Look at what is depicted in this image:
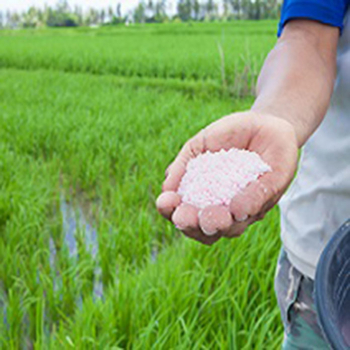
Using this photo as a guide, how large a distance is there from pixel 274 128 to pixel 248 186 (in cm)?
10

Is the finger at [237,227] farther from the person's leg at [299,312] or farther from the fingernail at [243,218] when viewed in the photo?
the person's leg at [299,312]

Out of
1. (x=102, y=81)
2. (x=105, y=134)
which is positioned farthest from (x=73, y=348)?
(x=102, y=81)

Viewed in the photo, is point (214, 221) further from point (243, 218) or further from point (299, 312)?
point (299, 312)

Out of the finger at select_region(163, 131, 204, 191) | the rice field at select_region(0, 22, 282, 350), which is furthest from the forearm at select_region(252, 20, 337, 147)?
the rice field at select_region(0, 22, 282, 350)

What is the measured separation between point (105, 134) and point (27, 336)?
73.0 inches

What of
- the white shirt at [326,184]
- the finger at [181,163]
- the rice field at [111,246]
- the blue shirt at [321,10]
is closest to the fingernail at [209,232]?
the finger at [181,163]

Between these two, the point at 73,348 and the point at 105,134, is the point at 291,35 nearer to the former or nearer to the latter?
the point at 73,348

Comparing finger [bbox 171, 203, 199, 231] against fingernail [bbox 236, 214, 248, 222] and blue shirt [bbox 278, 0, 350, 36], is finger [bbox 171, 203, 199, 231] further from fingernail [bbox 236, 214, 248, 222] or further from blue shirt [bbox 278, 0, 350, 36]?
blue shirt [bbox 278, 0, 350, 36]

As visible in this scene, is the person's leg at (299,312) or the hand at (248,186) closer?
the hand at (248,186)

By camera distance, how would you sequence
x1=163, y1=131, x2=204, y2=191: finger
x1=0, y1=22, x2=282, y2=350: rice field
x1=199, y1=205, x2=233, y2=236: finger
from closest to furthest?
x1=199, y1=205, x2=233, y2=236: finger, x1=163, y1=131, x2=204, y2=191: finger, x1=0, y1=22, x2=282, y2=350: rice field

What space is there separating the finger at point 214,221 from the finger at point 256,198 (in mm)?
11

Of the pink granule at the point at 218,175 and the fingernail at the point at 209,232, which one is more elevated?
the pink granule at the point at 218,175

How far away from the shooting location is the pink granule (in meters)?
0.62

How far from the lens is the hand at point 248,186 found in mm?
542
